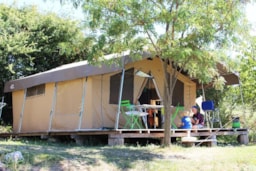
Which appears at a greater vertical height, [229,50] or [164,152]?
[229,50]

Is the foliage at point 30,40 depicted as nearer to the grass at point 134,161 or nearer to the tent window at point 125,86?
the tent window at point 125,86

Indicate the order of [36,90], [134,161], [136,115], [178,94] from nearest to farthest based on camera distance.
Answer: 1. [134,161]
2. [136,115]
3. [178,94]
4. [36,90]

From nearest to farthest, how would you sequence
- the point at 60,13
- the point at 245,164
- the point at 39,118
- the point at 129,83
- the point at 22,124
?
the point at 245,164 → the point at 129,83 → the point at 39,118 → the point at 22,124 → the point at 60,13

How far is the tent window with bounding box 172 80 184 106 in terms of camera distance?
10219mm

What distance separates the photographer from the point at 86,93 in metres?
8.70

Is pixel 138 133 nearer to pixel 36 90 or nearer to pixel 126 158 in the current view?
pixel 126 158

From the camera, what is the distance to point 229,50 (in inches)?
272

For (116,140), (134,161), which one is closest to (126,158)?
(134,161)

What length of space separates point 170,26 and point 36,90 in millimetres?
5404

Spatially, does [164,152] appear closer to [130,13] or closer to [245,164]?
[245,164]

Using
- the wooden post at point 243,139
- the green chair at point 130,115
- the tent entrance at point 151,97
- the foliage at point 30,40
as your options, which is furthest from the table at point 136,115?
the foliage at point 30,40

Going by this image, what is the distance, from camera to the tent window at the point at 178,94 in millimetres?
10219

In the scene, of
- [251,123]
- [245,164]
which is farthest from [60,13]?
[245,164]

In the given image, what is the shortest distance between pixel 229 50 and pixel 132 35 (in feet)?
6.58
